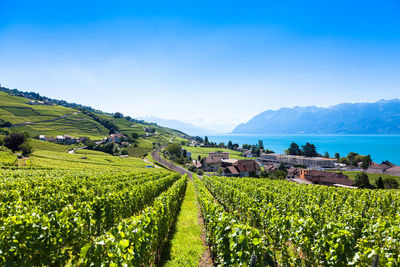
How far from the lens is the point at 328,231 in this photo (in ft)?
25.2

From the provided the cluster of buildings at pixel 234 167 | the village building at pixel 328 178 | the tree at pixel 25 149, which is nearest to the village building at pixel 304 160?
the village building at pixel 328 178

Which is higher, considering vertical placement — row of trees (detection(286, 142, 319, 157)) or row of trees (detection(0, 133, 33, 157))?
row of trees (detection(0, 133, 33, 157))

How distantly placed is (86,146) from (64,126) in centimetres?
4915

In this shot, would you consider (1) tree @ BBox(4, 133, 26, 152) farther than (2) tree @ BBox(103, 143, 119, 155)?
No

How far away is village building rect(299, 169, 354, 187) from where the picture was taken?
66.5 metres

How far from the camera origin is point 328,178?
232ft

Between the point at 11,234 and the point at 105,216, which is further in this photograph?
the point at 105,216

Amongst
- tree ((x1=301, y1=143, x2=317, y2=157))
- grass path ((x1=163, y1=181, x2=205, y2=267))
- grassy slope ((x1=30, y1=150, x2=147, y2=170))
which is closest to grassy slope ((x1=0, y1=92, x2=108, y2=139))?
grassy slope ((x1=30, y1=150, x2=147, y2=170))

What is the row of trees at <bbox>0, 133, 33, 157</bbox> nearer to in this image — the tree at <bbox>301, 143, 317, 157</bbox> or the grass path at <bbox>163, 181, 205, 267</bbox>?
the grass path at <bbox>163, 181, 205, 267</bbox>

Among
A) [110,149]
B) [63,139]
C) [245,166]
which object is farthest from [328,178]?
[63,139]

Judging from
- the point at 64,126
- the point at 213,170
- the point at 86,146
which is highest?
the point at 64,126

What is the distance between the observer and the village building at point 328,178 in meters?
66.5

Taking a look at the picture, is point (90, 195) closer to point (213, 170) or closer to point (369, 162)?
point (213, 170)

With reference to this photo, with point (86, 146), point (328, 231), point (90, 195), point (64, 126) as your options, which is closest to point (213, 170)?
point (86, 146)
